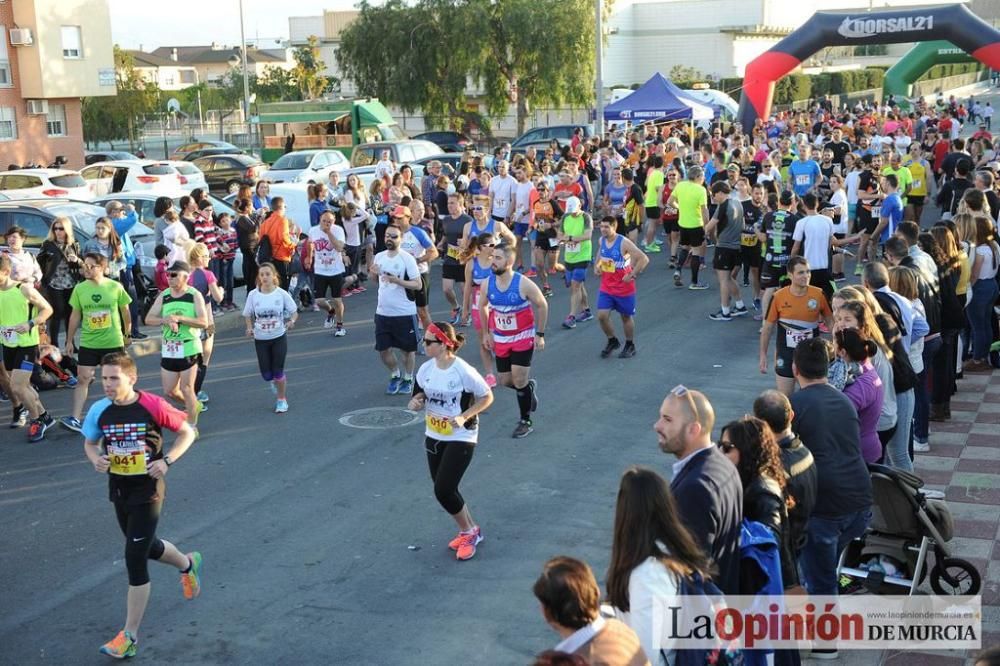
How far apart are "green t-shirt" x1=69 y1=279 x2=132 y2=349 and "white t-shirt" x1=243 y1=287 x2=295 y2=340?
124cm

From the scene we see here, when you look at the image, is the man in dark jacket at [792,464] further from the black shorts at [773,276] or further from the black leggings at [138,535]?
the black shorts at [773,276]

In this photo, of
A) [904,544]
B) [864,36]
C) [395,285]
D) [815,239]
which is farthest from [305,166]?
[904,544]

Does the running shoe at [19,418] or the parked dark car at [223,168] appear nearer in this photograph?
the running shoe at [19,418]

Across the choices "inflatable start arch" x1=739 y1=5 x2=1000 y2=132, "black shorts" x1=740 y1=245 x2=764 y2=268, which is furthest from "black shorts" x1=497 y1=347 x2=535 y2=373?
"inflatable start arch" x1=739 y1=5 x2=1000 y2=132

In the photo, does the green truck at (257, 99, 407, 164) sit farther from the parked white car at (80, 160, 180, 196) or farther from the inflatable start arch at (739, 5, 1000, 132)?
the inflatable start arch at (739, 5, 1000, 132)

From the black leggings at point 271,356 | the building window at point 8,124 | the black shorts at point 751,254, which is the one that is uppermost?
the building window at point 8,124

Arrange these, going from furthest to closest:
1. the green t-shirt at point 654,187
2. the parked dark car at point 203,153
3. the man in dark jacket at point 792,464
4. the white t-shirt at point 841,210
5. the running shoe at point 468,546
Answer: the parked dark car at point 203,153 → the green t-shirt at point 654,187 → the white t-shirt at point 841,210 → the running shoe at point 468,546 → the man in dark jacket at point 792,464

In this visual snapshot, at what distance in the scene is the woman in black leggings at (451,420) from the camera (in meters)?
7.65

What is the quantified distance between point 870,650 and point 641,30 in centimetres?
7095

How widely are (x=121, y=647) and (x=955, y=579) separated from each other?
4.83 metres

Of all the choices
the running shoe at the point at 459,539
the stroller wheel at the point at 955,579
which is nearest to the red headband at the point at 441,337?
the running shoe at the point at 459,539

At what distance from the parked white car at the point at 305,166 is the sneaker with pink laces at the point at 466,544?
21.7 meters

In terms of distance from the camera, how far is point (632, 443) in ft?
32.9

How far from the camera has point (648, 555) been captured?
417 centimetres
